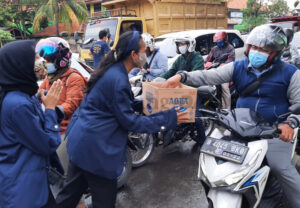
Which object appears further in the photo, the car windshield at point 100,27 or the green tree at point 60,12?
the green tree at point 60,12

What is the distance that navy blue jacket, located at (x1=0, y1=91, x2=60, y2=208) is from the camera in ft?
5.17

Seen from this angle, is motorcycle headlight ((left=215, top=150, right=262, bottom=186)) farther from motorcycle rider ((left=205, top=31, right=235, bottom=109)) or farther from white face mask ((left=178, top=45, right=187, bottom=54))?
motorcycle rider ((left=205, top=31, right=235, bottom=109))

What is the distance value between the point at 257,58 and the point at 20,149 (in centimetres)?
188

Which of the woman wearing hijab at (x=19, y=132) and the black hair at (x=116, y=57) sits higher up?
the black hair at (x=116, y=57)

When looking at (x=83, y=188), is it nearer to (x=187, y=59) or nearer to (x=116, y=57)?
(x=116, y=57)

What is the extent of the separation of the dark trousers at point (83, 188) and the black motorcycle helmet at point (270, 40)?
5.23 feet

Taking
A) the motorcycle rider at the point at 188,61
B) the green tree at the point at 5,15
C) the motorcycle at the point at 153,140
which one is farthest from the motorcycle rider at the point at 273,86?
the green tree at the point at 5,15

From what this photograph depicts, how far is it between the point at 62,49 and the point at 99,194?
4.66 ft

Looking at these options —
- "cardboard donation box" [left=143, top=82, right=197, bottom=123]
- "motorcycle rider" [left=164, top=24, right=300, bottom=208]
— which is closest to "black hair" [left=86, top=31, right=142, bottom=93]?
"cardboard donation box" [left=143, top=82, right=197, bottom=123]

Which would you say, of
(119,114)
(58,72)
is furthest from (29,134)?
(58,72)

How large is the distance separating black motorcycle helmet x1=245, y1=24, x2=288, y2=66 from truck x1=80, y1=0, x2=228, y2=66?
6480 mm

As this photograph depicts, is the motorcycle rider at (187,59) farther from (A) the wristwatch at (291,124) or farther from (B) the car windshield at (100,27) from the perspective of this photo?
(B) the car windshield at (100,27)

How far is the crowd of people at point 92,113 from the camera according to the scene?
1.61 m

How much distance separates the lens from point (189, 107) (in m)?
2.21
